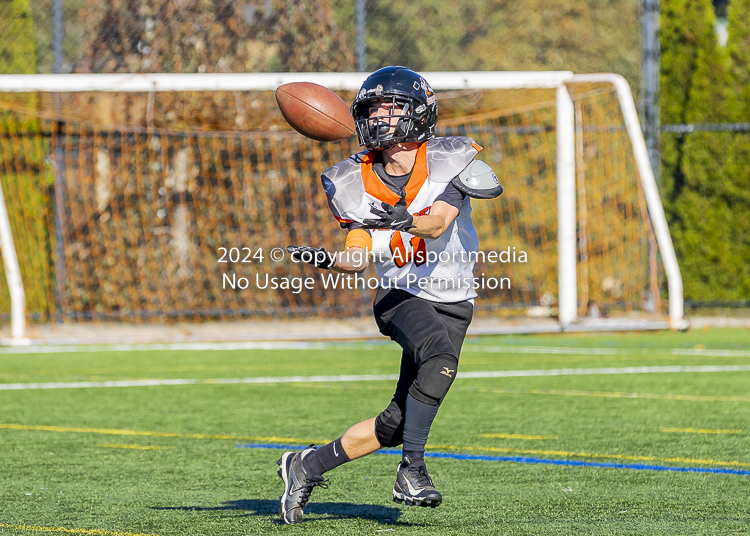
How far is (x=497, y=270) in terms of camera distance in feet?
47.4

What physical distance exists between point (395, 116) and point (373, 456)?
6.88 ft

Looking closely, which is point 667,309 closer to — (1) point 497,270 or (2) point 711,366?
(1) point 497,270

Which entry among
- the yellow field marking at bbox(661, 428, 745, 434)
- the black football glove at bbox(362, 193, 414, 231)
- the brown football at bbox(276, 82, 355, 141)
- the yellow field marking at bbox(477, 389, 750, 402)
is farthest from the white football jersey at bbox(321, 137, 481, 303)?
the yellow field marking at bbox(477, 389, 750, 402)

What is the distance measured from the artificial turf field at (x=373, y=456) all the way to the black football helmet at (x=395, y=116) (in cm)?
143

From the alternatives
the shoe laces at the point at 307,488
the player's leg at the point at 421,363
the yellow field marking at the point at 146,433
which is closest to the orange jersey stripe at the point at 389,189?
the player's leg at the point at 421,363

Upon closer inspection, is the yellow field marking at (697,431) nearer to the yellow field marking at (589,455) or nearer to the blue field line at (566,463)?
the yellow field marking at (589,455)

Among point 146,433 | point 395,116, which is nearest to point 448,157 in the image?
point 395,116

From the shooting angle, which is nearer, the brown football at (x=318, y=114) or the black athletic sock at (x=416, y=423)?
the black athletic sock at (x=416, y=423)

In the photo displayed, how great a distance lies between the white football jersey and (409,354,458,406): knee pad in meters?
0.27

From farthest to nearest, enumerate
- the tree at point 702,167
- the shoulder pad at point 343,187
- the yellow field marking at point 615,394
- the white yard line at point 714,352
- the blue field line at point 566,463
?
A: the tree at point 702,167 → the white yard line at point 714,352 → the yellow field marking at point 615,394 → the blue field line at point 566,463 → the shoulder pad at point 343,187

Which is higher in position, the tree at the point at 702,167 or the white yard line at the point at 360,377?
the tree at the point at 702,167

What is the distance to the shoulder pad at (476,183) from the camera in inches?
163

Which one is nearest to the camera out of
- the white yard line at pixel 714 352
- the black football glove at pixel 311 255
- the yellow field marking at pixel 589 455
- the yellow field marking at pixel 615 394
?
the black football glove at pixel 311 255

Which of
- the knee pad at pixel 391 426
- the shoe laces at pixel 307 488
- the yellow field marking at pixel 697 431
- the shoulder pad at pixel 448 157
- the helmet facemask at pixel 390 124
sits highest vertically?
the helmet facemask at pixel 390 124
